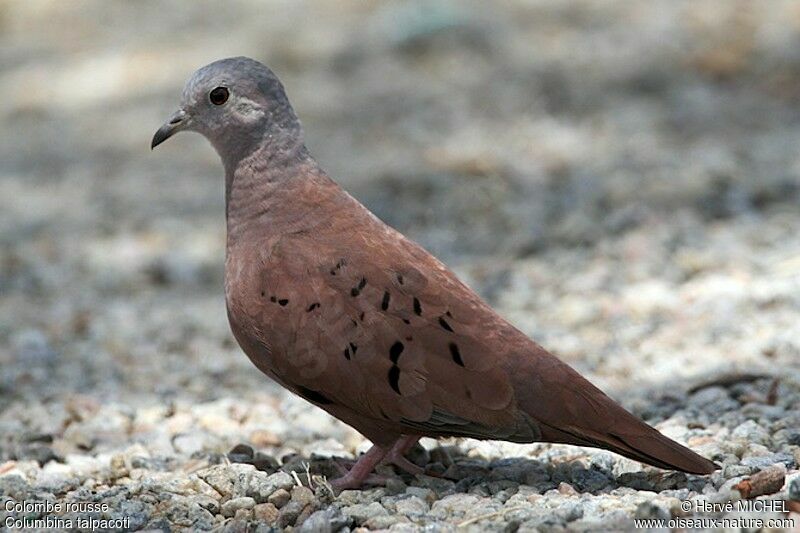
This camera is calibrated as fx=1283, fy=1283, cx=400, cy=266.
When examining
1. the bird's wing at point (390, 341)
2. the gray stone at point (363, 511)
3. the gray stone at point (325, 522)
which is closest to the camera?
the gray stone at point (325, 522)

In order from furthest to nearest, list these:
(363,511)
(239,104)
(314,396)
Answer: (239,104) < (314,396) < (363,511)

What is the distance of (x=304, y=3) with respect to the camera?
11.4m

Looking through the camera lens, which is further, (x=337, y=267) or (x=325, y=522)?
(x=337, y=267)

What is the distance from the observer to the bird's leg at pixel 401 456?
14.2ft

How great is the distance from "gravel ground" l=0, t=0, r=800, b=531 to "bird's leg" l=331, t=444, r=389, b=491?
93 mm

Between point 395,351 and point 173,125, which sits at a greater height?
point 173,125

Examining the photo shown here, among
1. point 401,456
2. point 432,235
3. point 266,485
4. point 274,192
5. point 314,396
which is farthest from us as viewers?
point 432,235

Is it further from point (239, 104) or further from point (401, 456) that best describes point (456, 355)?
point (239, 104)

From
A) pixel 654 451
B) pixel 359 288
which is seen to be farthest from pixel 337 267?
pixel 654 451

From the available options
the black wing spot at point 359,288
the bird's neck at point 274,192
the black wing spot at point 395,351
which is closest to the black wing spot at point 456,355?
the black wing spot at point 395,351

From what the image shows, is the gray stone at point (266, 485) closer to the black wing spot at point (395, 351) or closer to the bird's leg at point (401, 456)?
the bird's leg at point (401, 456)

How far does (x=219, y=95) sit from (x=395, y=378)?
1.37 meters

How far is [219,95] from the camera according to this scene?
4.70 m

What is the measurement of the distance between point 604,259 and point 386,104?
3112 mm
